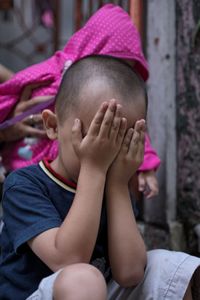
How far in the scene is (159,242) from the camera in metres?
2.86

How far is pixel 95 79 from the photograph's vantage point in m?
1.61

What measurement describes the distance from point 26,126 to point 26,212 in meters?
0.90

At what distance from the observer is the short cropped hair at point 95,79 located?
1.60 metres

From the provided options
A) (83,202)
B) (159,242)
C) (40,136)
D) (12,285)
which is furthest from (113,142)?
(159,242)

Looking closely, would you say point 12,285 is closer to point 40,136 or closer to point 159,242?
point 40,136

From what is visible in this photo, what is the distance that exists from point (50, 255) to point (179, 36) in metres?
1.60

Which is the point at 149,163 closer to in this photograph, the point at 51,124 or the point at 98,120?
the point at 51,124

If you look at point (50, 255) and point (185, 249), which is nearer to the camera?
point (50, 255)

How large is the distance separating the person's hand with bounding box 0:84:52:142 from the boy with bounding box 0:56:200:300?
68 centimetres

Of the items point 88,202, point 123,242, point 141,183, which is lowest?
point 141,183

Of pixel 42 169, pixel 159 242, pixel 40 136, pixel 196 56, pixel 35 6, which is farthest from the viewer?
pixel 35 6

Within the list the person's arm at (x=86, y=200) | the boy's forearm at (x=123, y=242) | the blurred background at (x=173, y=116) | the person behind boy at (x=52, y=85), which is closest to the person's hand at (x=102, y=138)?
the person's arm at (x=86, y=200)

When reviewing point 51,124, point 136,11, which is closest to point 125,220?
point 51,124

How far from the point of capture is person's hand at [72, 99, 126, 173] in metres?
1.50
